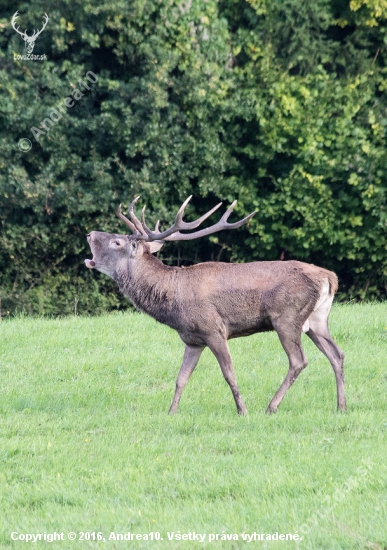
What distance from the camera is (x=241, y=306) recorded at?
9594 mm

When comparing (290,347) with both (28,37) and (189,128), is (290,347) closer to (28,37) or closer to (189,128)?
(189,128)

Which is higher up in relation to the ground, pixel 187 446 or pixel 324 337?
pixel 324 337

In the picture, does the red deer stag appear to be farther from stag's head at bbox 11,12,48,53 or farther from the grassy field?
stag's head at bbox 11,12,48,53

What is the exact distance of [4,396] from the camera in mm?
10422

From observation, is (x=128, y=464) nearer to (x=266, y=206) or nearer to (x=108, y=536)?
(x=108, y=536)

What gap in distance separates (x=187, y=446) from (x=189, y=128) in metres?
10.3

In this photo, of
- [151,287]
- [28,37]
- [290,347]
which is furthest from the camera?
[28,37]

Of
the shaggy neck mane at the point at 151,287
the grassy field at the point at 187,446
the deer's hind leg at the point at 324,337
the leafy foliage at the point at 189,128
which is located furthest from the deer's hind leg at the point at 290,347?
the leafy foliage at the point at 189,128

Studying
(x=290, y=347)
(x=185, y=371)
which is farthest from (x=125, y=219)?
(x=290, y=347)

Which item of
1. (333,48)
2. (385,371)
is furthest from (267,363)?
(333,48)

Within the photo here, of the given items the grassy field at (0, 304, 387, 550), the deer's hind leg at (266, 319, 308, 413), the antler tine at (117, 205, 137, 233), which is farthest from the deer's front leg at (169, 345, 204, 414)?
the antler tine at (117, 205, 137, 233)

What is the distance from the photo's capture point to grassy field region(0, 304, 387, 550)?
6.43m

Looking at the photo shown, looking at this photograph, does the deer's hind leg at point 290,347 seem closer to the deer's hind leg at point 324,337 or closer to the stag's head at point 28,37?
the deer's hind leg at point 324,337

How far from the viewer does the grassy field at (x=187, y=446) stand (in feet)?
21.1
